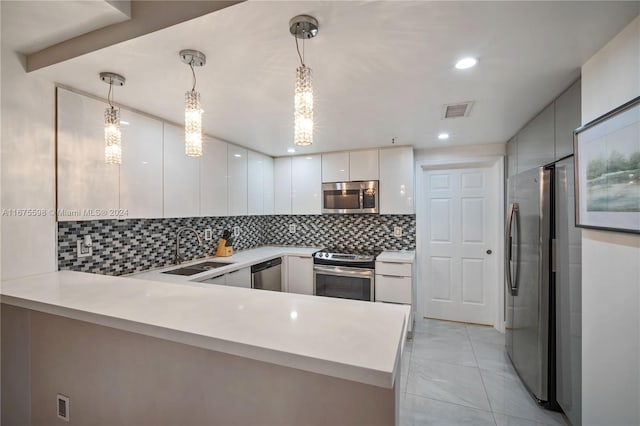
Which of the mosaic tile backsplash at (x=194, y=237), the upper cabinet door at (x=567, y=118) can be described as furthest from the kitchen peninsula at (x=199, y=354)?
the upper cabinet door at (x=567, y=118)

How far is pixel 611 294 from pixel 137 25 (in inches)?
98.3

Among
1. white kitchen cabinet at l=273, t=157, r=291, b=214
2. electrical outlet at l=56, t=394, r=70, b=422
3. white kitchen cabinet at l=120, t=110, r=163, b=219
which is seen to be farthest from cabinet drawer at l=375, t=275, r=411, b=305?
electrical outlet at l=56, t=394, r=70, b=422

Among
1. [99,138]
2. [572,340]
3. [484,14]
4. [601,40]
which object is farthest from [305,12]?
[572,340]

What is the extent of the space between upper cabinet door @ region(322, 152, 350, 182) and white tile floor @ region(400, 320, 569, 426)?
6.97 feet

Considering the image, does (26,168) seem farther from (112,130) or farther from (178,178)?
(178,178)

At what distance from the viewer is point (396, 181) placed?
3316 millimetres

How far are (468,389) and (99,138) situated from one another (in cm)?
336

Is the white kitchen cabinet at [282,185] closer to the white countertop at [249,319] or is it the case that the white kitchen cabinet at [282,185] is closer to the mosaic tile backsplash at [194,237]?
the mosaic tile backsplash at [194,237]

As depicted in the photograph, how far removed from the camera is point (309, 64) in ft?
4.72

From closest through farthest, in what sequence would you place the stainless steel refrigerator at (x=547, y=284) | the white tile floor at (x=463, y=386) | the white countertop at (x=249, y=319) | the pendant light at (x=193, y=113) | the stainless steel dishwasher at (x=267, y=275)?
the white countertop at (x=249, y=319), the pendant light at (x=193, y=113), the stainless steel refrigerator at (x=547, y=284), the white tile floor at (x=463, y=386), the stainless steel dishwasher at (x=267, y=275)

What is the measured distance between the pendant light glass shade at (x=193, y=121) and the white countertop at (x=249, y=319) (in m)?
0.73

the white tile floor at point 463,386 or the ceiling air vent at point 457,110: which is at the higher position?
the ceiling air vent at point 457,110

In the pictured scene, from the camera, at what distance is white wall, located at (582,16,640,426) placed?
1.13m

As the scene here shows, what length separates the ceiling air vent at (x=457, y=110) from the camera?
2023 millimetres
